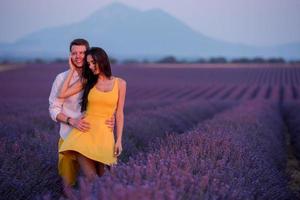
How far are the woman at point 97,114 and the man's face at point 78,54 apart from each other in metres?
0.08

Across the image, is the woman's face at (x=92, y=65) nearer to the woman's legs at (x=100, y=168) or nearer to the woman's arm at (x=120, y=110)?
the woman's arm at (x=120, y=110)

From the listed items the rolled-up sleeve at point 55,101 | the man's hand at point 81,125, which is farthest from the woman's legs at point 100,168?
the rolled-up sleeve at point 55,101

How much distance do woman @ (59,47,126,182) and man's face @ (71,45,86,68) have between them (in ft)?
0.27

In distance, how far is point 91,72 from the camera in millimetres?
4156

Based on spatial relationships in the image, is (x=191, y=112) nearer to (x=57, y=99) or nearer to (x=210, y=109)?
(x=210, y=109)

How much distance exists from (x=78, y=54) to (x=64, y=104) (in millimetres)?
473

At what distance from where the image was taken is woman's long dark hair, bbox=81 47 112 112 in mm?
4023

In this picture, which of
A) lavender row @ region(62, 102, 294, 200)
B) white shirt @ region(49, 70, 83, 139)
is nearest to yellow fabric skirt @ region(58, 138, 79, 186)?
white shirt @ region(49, 70, 83, 139)

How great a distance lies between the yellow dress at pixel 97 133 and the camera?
13.4 feet

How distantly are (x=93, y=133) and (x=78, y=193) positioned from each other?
4.08 feet

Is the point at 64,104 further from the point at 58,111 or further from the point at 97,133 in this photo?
the point at 97,133

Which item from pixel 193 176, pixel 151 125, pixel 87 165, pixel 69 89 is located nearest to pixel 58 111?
pixel 69 89

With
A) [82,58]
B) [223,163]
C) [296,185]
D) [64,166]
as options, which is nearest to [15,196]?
[64,166]

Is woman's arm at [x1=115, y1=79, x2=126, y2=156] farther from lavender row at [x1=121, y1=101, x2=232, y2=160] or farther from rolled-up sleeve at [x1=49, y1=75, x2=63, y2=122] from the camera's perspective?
lavender row at [x1=121, y1=101, x2=232, y2=160]
